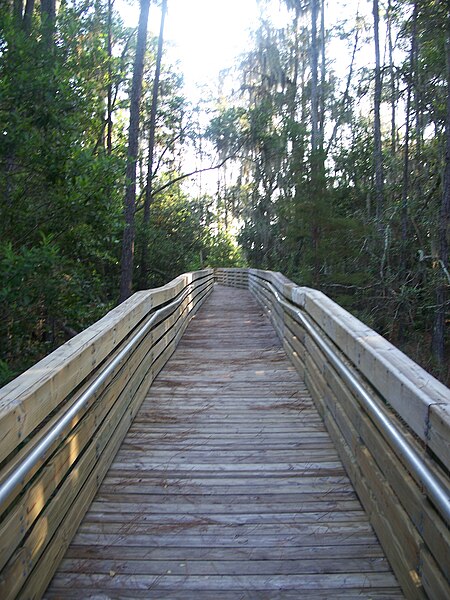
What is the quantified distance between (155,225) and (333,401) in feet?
51.9

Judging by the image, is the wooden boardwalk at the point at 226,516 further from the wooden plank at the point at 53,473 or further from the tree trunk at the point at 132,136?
the tree trunk at the point at 132,136

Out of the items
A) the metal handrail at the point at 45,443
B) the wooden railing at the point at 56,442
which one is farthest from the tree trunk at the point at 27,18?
the metal handrail at the point at 45,443

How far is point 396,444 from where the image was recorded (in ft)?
6.90

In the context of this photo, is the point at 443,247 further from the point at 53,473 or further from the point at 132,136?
the point at 53,473

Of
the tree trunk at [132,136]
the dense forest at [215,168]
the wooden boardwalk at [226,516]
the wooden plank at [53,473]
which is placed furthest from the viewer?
the tree trunk at [132,136]

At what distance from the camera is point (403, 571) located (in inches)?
82.7

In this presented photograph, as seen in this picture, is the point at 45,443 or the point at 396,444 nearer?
the point at 45,443

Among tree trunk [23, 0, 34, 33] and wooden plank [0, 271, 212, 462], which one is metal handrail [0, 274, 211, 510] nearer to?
wooden plank [0, 271, 212, 462]

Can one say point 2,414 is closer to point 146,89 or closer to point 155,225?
point 155,225

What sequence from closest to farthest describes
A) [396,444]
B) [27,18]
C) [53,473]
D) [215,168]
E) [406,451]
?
[406,451]
[396,444]
[53,473]
[27,18]
[215,168]

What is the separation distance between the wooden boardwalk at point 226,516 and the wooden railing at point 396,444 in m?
0.17

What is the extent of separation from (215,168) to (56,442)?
590 inches

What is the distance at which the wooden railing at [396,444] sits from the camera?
1.78m

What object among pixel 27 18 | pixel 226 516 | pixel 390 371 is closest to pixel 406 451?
pixel 390 371
